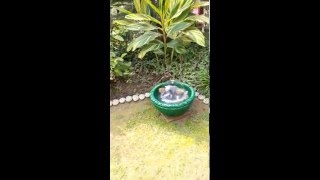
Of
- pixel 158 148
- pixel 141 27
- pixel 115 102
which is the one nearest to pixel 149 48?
pixel 141 27

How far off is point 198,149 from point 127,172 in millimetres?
423

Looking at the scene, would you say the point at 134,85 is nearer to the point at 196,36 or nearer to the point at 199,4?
the point at 196,36

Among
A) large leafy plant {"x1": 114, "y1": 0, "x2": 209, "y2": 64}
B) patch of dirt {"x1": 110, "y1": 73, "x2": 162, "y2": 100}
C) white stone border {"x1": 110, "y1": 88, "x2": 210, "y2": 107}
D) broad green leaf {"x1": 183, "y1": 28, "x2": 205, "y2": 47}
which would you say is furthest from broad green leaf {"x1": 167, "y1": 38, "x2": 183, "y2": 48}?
white stone border {"x1": 110, "y1": 88, "x2": 210, "y2": 107}

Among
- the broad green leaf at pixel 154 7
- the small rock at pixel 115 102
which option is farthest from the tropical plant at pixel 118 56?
the broad green leaf at pixel 154 7

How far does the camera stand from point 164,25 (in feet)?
8.30

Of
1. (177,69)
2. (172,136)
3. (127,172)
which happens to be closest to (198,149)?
(172,136)

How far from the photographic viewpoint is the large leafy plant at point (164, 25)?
2439mm

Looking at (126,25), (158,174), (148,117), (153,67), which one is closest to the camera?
(158,174)

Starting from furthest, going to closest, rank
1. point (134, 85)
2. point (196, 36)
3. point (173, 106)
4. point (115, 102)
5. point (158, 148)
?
1. point (134, 85)
2. point (115, 102)
3. point (196, 36)
4. point (173, 106)
5. point (158, 148)

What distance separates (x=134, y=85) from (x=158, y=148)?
2.34ft

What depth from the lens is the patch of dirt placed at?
2582mm

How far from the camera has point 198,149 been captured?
2018 millimetres

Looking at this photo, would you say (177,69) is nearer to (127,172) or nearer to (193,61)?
(193,61)

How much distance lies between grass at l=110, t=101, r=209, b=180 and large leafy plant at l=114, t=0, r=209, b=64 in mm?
460
